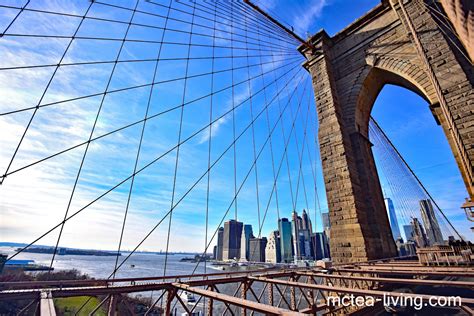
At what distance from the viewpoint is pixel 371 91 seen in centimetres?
1228

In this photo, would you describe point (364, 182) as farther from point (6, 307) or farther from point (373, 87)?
point (6, 307)

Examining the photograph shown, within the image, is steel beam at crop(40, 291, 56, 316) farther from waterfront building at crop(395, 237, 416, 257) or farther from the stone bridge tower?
waterfront building at crop(395, 237, 416, 257)

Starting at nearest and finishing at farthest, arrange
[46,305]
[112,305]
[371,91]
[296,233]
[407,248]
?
[46,305], [112,305], [371,91], [296,233], [407,248]

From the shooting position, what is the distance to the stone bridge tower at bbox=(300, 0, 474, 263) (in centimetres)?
793

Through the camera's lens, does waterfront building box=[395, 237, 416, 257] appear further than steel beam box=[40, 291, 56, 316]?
Yes

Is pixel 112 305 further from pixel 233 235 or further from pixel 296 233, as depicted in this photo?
pixel 233 235

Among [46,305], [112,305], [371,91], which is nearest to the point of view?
[46,305]

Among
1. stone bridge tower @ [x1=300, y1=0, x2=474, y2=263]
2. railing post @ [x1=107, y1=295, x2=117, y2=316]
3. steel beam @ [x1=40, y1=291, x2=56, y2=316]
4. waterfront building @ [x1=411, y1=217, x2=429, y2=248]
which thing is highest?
stone bridge tower @ [x1=300, y1=0, x2=474, y2=263]

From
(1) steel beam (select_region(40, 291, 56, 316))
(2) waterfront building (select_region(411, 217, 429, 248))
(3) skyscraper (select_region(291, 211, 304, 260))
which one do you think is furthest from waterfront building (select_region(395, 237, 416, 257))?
(1) steel beam (select_region(40, 291, 56, 316))

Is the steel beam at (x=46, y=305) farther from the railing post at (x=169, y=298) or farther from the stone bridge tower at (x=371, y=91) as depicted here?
the stone bridge tower at (x=371, y=91)

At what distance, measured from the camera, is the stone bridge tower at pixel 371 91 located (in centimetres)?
793

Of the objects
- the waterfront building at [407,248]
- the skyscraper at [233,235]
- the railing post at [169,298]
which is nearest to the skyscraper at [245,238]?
the skyscraper at [233,235]

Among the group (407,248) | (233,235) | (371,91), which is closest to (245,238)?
(233,235)

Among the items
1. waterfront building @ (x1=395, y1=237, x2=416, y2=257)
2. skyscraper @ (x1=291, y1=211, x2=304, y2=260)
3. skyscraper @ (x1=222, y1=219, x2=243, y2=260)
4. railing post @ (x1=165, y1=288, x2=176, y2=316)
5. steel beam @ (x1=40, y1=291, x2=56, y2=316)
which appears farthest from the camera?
waterfront building @ (x1=395, y1=237, x2=416, y2=257)
